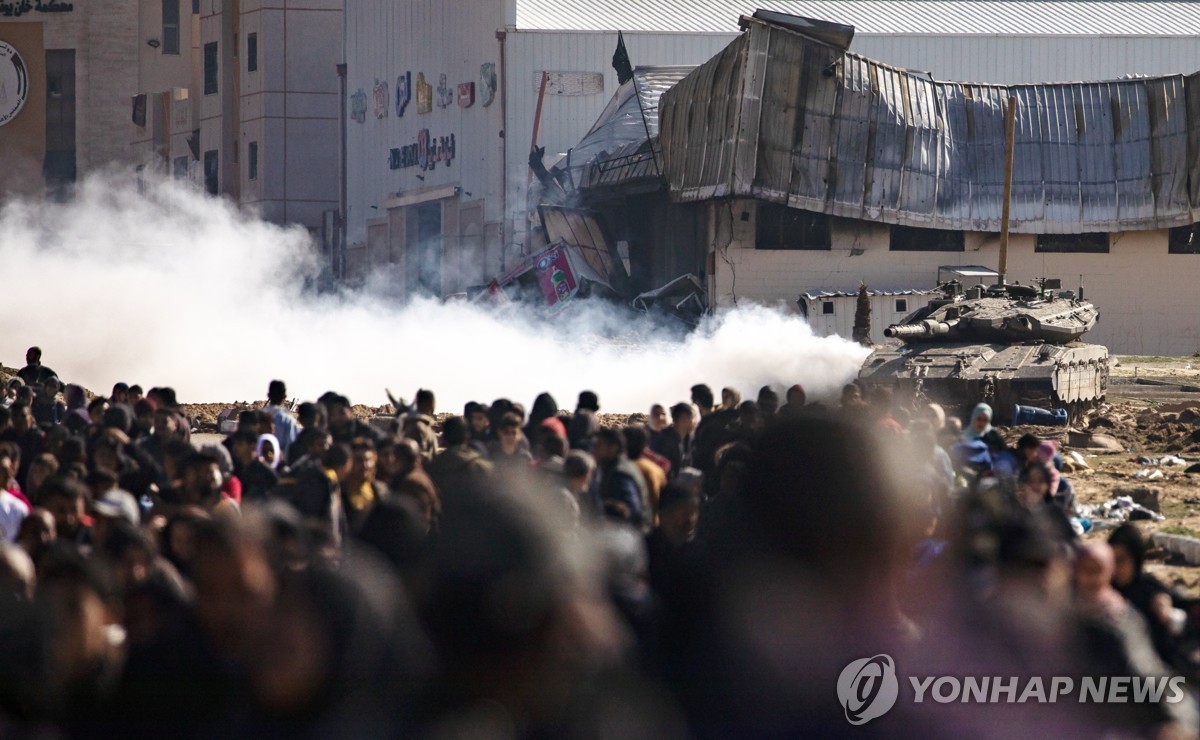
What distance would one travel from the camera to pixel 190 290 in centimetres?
3625

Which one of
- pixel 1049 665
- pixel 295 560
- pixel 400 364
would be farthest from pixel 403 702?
pixel 400 364

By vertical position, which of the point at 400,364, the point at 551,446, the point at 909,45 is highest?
the point at 909,45

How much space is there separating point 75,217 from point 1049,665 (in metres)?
50.1

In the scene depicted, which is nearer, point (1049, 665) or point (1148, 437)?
point (1049, 665)

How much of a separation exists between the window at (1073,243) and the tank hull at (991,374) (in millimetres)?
16258

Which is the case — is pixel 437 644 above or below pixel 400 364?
above

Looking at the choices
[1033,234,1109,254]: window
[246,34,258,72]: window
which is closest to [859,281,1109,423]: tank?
[1033,234,1109,254]: window

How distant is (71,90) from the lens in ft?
245

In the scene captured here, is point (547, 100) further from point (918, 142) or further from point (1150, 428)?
point (1150, 428)

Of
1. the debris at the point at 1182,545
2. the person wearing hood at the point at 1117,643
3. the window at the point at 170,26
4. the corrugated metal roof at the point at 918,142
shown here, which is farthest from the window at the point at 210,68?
the person wearing hood at the point at 1117,643

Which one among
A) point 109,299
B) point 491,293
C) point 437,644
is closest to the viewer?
point 437,644

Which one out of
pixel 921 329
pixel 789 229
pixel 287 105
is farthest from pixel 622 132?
pixel 287 105

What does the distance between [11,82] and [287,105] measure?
16.6 meters

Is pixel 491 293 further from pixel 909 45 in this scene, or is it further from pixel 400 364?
pixel 909 45
